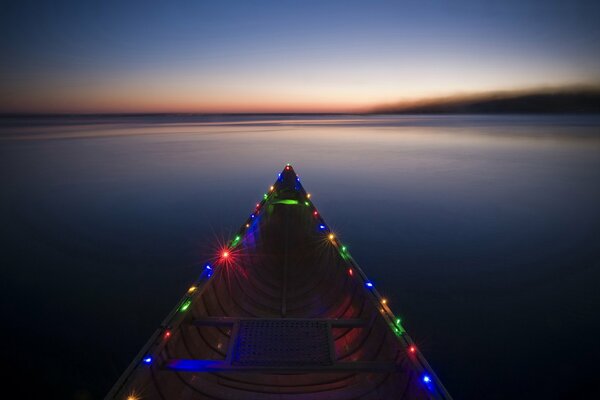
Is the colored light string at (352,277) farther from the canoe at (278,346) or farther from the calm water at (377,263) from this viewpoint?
the calm water at (377,263)

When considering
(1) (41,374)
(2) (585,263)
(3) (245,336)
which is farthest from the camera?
(2) (585,263)

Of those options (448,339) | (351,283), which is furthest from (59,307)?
(448,339)

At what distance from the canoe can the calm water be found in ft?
7.91

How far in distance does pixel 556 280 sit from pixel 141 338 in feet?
36.3

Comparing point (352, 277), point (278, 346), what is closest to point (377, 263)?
point (352, 277)

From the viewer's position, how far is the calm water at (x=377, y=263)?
6637 mm

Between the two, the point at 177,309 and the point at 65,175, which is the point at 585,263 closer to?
the point at 177,309

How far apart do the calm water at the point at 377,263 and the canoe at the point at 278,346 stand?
95.0 inches

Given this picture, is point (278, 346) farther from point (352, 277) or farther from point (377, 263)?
point (377, 263)

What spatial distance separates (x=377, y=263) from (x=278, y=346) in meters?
7.28

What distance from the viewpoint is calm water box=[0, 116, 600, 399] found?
21.8ft

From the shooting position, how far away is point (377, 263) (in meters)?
11.1

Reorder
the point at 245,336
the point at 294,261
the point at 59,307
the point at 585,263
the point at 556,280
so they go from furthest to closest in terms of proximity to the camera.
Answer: the point at 585,263 < the point at 556,280 < the point at 294,261 < the point at 59,307 < the point at 245,336

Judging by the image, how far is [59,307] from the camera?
823 cm
